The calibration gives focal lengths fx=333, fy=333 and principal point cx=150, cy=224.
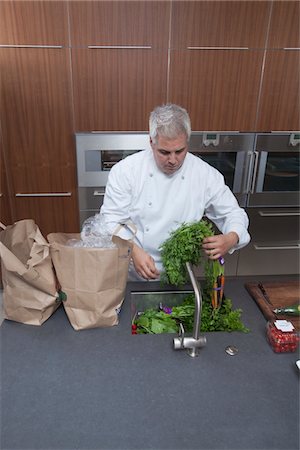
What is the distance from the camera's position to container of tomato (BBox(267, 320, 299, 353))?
3.13 ft

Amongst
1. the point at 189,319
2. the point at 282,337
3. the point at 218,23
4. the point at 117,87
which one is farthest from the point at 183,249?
the point at 218,23

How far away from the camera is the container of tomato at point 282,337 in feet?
3.13

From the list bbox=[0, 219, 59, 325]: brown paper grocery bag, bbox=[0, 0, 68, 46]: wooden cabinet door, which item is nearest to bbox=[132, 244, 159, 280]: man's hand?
bbox=[0, 219, 59, 325]: brown paper grocery bag

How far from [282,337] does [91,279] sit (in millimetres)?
571

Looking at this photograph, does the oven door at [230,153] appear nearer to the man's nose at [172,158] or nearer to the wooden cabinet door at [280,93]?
the wooden cabinet door at [280,93]

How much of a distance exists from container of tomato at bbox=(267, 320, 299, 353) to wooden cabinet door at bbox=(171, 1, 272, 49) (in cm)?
175

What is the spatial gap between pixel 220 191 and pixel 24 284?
0.91m

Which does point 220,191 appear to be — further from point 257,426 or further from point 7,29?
point 7,29

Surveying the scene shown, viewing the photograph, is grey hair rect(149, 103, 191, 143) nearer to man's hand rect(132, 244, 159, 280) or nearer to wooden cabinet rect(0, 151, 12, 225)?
man's hand rect(132, 244, 159, 280)

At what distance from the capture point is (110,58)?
2.03 metres

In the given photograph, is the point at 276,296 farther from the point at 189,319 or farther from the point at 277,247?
the point at 277,247

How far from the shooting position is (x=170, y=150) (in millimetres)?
1250

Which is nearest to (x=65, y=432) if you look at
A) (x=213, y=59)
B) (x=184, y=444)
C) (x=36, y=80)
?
(x=184, y=444)

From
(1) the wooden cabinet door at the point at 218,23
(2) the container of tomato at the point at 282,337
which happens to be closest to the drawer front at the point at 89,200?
(1) the wooden cabinet door at the point at 218,23
